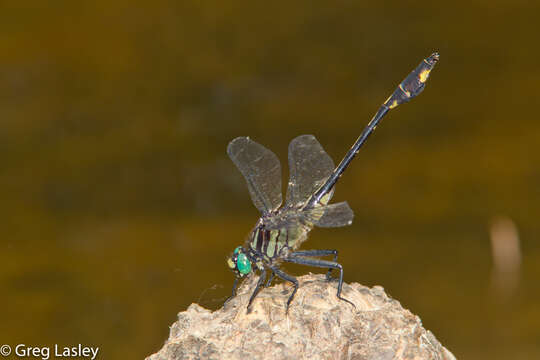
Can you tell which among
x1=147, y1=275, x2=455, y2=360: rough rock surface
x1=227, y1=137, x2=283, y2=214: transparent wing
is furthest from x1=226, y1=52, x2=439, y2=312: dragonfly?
x1=147, y1=275, x2=455, y2=360: rough rock surface

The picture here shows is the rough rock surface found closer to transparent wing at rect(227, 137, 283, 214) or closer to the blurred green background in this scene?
transparent wing at rect(227, 137, 283, 214)

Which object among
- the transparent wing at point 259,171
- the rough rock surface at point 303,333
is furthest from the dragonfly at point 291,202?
the rough rock surface at point 303,333

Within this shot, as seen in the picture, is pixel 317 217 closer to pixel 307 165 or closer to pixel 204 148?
pixel 307 165

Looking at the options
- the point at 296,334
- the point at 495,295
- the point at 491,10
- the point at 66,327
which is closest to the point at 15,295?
the point at 66,327

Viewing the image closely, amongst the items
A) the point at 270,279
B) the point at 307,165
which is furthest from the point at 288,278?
the point at 307,165

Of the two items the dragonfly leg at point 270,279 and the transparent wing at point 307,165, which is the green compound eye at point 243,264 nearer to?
the dragonfly leg at point 270,279

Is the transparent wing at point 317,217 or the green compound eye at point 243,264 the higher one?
the transparent wing at point 317,217
